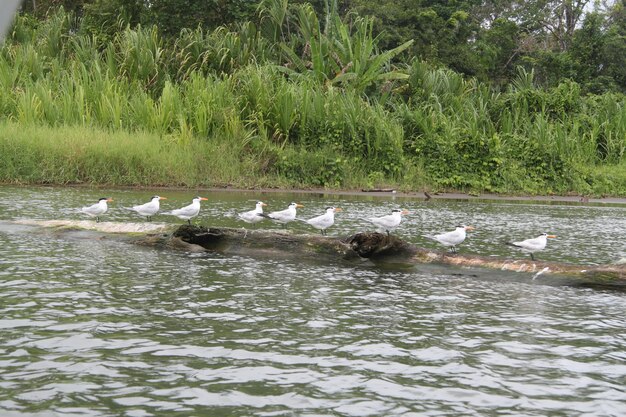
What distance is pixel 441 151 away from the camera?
968 inches

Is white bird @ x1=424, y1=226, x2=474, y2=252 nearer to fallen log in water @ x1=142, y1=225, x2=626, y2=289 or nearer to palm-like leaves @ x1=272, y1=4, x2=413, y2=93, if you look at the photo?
fallen log in water @ x1=142, y1=225, x2=626, y2=289

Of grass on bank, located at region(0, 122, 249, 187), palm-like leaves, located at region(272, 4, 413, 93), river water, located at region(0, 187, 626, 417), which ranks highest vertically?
palm-like leaves, located at region(272, 4, 413, 93)

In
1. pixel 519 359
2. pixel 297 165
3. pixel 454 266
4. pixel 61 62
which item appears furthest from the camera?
pixel 61 62

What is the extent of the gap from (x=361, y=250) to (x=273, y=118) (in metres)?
14.8

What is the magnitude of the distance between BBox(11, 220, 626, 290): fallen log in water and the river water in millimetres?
141

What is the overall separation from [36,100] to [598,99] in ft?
66.2

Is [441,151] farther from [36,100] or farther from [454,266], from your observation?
[454,266]

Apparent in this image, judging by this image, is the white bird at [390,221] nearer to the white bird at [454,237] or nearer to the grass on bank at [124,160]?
the white bird at [454,237]

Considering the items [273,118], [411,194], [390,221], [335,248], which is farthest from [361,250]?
[273,118]

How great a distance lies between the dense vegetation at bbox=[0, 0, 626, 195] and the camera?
22.5 metres

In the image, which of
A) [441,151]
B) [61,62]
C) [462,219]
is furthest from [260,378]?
[61,62]

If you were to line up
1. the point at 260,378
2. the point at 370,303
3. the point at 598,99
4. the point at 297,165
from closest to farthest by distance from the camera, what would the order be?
1. the point at 260,378
2. the point at 370,303
3. the point at 297,165
4. the point at 598,99

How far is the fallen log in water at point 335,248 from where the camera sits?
952 cm

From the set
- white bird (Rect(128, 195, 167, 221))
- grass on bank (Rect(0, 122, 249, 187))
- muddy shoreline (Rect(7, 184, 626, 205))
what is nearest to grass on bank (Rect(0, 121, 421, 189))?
grass on bank (Rect(0, 122, 249, 187))
